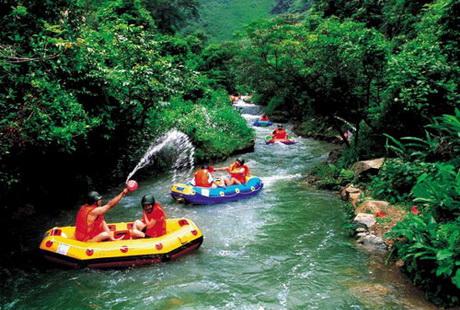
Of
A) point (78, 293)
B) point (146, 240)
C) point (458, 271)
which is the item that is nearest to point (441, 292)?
point (458, 271)

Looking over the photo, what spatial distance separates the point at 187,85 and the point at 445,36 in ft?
27.4

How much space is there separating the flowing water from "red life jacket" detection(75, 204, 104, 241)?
67 cm

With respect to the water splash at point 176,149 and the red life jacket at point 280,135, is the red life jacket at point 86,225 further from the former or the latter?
the red life jacket at point 280,135

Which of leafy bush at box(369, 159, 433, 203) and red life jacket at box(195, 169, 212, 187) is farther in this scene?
red life jacket at box(195, 169, 212, 187)

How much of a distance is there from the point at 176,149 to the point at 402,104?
8579 millimetres

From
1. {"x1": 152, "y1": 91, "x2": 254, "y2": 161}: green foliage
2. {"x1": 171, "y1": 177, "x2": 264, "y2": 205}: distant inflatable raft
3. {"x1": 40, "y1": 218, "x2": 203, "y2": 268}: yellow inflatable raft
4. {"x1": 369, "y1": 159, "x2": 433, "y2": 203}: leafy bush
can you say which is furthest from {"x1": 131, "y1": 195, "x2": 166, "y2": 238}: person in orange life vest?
{"x1": 152, "y1": 91, "x2": 254, "y2": 161}: green foliage

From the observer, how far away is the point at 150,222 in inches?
311

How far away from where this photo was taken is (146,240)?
7629 millimetres

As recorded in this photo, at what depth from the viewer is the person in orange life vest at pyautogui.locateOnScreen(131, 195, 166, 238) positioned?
7883mm

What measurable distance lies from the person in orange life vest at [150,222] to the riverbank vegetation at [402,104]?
14.5 feet

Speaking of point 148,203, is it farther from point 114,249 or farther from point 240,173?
point 240,173

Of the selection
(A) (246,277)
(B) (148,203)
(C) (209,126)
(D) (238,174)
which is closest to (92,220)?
(B) (148,203)

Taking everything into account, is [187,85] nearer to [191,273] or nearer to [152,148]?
[152,148]

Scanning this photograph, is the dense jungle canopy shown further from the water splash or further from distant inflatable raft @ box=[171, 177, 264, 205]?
distant inflatable raft @ box=[171, 177, 264, 205]
